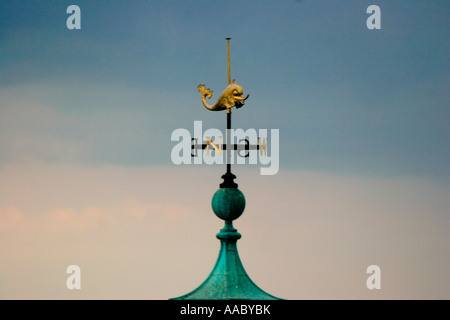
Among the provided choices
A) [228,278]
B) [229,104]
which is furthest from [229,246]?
[229,104]

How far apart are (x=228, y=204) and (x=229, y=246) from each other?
4.43 feet

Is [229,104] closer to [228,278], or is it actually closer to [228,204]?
[228,204]

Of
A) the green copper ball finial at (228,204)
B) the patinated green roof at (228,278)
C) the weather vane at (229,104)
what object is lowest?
the patinated green roof at (228,278)

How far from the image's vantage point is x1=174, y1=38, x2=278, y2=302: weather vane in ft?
178

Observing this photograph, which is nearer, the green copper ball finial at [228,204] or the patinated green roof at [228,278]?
the patinated green roof at [228,278]

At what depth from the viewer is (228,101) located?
55062 millimetres

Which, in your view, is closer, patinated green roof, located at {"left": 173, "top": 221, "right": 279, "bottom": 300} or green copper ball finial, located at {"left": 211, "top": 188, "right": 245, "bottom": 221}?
patinated green roof, located at {"left": 173, "top": 221, "right": 279, "bottom": 300}

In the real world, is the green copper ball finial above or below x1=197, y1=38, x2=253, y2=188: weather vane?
below

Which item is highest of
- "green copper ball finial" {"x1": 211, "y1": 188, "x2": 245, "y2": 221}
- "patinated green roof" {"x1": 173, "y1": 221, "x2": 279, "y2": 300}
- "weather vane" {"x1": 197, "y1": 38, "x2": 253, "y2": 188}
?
"weather vane" {"x1": 197, "y1": 38, "x2": 253, "y2": 188}

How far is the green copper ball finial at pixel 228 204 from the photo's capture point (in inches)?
2141

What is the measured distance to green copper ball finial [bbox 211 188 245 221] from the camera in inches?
2141
